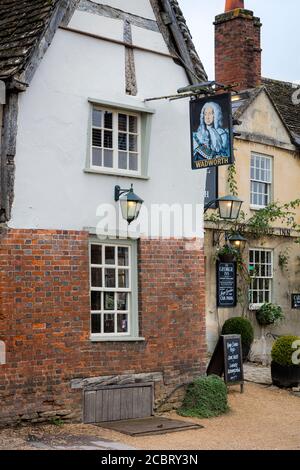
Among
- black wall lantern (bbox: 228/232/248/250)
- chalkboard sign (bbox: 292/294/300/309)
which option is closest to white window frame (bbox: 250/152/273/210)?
black wall lantern (bbox: 228/232/248/250)

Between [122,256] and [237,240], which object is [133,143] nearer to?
[122,256]

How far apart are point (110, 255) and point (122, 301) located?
830mm

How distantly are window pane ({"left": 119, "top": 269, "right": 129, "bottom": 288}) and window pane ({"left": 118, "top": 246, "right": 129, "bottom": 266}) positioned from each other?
0.39 feet

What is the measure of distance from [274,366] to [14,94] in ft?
26.3

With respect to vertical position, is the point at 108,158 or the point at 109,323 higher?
the point at 108,158

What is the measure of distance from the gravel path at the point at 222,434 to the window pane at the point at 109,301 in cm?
201

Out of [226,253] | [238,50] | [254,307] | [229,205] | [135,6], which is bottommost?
[254,307]

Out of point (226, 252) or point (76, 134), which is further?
point (226, 252)

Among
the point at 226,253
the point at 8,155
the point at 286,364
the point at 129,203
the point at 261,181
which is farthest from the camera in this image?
the point at 261,181

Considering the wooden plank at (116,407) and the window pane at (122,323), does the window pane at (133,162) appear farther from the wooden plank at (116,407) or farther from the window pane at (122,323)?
the wooden plank at (116,407)

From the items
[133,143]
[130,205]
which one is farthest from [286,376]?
[133,143]

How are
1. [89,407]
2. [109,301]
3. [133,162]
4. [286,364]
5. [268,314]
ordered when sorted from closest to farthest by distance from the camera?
[89,407], [109,301], [133,162], [286,364], [268,314]

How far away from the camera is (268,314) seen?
20.1m

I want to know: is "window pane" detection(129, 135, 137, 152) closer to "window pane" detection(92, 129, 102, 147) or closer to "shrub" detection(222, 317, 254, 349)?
"window pane" detection(92, 129, 102, 147)
